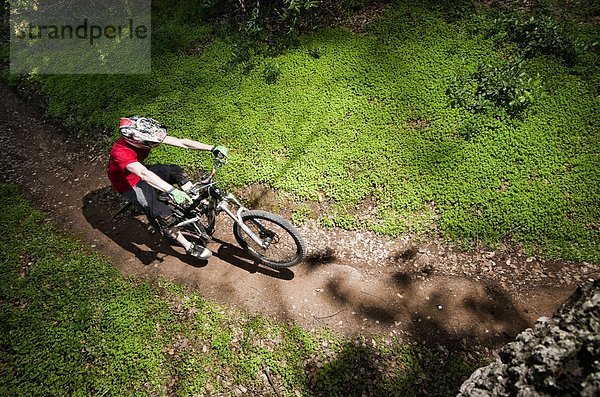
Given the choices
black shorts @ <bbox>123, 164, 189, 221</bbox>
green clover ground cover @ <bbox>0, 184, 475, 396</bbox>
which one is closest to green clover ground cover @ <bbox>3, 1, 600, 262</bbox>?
black shorts @ <bbox>123, 164, 189, 221</bbox>

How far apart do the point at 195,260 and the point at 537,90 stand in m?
8.61

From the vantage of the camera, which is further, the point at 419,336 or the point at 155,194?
the point at 155,194

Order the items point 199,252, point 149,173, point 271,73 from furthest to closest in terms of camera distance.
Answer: point 271,73 → point 199,252 → point 149,173

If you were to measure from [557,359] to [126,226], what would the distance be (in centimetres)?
836

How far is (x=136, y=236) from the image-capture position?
25.3 feet

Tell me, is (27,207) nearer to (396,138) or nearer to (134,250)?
(134,250)

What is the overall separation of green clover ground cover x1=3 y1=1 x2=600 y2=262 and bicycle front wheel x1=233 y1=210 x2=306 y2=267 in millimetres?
846

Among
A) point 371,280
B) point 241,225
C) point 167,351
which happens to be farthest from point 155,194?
point 371,280

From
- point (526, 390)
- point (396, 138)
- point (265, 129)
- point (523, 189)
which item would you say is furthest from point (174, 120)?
point (526, 390)

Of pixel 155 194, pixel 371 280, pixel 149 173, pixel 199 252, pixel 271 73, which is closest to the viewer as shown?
pixel 149 173

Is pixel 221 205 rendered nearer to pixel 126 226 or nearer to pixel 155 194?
pixel 155 194

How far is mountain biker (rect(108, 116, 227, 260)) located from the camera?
5356 mm

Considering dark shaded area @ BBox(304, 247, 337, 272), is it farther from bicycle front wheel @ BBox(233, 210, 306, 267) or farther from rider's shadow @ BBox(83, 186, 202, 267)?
rider's shadow @ BBox(83, 186, 202, 267)

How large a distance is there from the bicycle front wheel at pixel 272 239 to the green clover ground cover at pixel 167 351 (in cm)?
119
